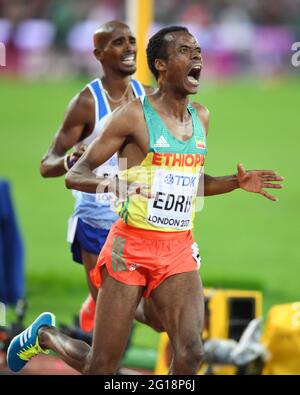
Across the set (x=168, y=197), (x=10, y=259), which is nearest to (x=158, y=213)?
(x=168, y=197)

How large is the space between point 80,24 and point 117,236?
29.4 m

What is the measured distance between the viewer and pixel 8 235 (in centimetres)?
1037

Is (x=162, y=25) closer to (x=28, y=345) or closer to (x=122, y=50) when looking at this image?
(x=122, y=50)

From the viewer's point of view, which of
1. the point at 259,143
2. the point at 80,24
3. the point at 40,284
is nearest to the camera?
the point at 40,284

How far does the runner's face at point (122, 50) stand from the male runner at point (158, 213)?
1.13 m

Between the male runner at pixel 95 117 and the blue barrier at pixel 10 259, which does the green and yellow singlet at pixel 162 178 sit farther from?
the blue barrier at pixel 10 259

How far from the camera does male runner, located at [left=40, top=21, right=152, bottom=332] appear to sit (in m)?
7.81

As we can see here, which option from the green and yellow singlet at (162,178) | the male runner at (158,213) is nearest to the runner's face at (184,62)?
the male runner at (158,213)

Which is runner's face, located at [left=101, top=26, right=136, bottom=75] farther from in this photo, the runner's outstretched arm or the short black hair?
the runner's outstretched arm

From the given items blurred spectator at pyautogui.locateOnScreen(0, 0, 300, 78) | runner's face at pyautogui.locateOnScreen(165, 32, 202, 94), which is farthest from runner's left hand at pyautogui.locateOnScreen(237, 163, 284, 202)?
blurred spectator at pyautogui.locateOnScreen(0, 0, 300, 78)

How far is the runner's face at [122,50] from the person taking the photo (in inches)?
313

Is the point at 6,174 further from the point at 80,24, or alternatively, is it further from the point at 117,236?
the point at 80,24

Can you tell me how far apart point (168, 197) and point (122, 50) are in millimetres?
1602
